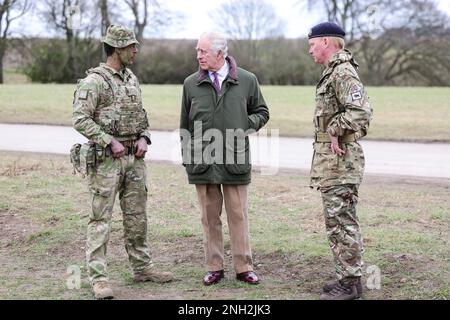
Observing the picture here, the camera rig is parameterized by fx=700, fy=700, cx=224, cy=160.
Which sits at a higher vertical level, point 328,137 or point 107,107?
point 107,107

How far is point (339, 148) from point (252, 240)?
7.66ft

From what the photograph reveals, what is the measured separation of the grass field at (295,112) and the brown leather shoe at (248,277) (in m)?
12.7

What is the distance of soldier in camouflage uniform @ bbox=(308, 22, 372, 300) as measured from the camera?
5328 millimetres

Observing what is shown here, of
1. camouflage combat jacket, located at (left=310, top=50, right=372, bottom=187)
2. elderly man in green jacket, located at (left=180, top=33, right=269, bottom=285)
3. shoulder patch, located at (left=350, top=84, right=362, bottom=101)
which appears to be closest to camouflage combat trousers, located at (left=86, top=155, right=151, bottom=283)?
elderly man in green jacket, located at (left=180, top=33, right=269, bottom=285)

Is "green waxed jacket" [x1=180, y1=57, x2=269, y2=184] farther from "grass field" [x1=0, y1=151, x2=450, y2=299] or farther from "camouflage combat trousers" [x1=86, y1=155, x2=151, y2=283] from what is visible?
"grass field" [x1=0, y1=151, x2=450, y2=299]

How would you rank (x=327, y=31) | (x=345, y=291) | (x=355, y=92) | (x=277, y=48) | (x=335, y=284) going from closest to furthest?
(x=355, y=92) → (x=327, y=31) → (x=345, y=291) → (x=335, y=284) → (x=277, y=48)

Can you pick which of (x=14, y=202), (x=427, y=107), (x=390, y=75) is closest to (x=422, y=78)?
(x=390, y=75)

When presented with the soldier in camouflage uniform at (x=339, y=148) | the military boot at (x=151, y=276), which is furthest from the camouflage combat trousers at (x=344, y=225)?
the military boot at (x=151, y=276)

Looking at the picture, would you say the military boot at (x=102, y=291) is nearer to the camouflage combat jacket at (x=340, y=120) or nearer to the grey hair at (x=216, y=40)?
the camouflage combat jacket at (x=340, y=120)

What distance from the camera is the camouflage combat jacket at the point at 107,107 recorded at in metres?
5.61

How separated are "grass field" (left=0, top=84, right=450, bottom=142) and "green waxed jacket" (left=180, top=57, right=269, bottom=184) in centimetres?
1283

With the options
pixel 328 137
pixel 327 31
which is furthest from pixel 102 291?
pixel 327 31

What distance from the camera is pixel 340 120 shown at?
531 centimetres

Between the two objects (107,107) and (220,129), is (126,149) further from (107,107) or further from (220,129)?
(220,129)
